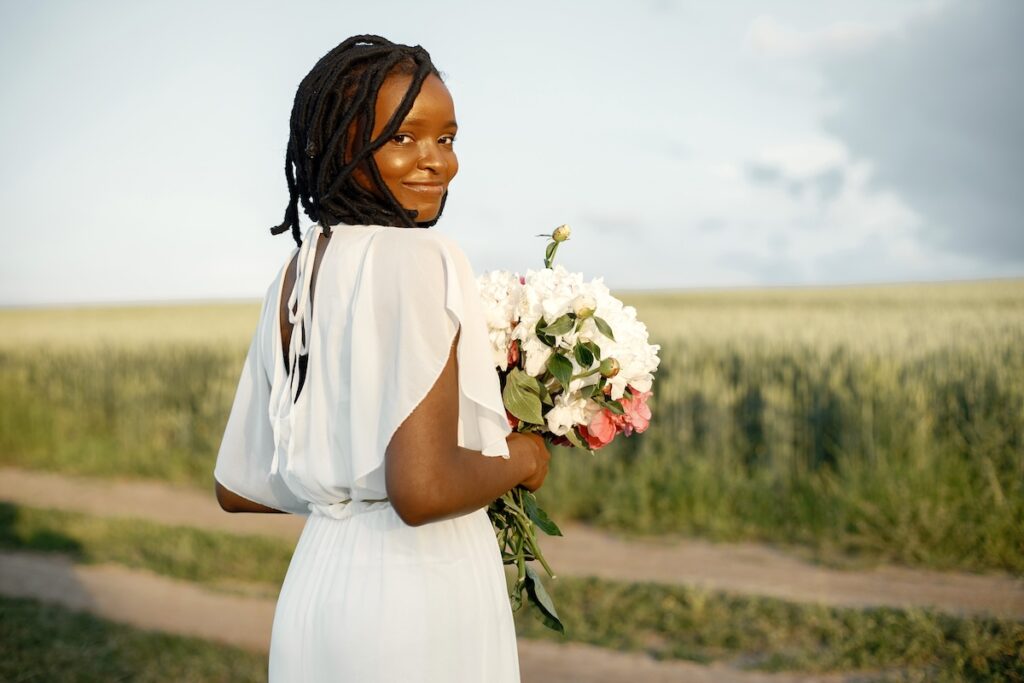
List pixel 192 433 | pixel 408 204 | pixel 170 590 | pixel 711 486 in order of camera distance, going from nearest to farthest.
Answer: pixel 408 204
pixel 170 590
pixel 711 486
pixel 192 433

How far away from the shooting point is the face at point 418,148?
2.01m

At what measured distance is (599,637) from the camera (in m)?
5.79

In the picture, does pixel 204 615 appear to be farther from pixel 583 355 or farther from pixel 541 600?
pixel 583 355

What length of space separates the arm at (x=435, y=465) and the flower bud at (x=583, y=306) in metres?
0.43

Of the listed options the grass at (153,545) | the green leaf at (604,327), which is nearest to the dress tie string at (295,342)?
the green leaf at (604,327)

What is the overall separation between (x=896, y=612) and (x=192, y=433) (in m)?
8.53

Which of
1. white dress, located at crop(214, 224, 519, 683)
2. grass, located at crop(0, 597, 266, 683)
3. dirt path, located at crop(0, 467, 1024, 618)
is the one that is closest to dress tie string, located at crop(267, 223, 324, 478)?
white dress, located at crop(214, 224, 519, 683)

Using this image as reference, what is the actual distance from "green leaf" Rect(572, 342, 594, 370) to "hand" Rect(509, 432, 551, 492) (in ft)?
0.67

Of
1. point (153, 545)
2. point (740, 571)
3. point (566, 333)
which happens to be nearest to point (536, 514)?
point (566, 333)

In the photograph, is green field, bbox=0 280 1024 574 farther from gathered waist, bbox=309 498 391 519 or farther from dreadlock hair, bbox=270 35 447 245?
dreadlock hair, bbox=270 35 447 245

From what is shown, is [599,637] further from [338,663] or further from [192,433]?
[192,433]

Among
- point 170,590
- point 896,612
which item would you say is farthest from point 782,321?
point 170,590

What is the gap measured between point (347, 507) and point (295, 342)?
341mm

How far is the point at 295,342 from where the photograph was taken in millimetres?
2018
